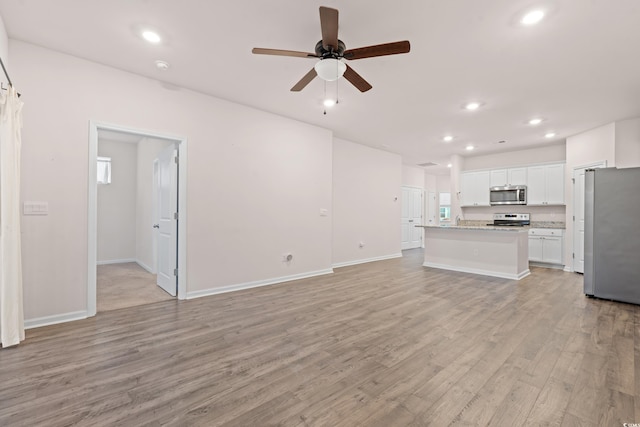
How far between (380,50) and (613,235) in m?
4.44

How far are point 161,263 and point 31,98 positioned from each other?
2.64m

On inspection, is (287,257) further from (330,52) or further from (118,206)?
(118,206)

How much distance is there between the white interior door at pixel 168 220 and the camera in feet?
13.3

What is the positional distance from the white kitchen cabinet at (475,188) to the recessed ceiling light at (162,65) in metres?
7.66

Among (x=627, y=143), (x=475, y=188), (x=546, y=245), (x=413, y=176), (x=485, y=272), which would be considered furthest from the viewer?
(x=413, y=176)

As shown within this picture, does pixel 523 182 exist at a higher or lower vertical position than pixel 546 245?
higher

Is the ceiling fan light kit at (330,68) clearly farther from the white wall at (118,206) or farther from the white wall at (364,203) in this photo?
the white wall at (118,206)

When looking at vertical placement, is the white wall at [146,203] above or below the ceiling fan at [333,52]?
below

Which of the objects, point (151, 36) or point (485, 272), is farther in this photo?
point (485, 272)

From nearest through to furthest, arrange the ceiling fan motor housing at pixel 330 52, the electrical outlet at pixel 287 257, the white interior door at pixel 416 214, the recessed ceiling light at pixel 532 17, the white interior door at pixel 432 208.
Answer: the recessed ceiling light at pixel 532 17 < the ceiling fan motor housing at pixel 330 52 < the electrical outlet at pixel 287 257 < the white interior door at pixel 416 214 < the white interior door at pixel 432 208

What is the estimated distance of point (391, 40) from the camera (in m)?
2.81

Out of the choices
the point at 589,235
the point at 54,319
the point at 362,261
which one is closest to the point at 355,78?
the point at 54,319

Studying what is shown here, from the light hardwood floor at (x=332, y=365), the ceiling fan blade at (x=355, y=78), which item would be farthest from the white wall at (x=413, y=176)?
the ceiling fan blade at (x=355, y=78)

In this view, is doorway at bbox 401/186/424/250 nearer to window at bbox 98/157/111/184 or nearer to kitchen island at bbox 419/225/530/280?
kitchen island at bbox 419/225/530/280
